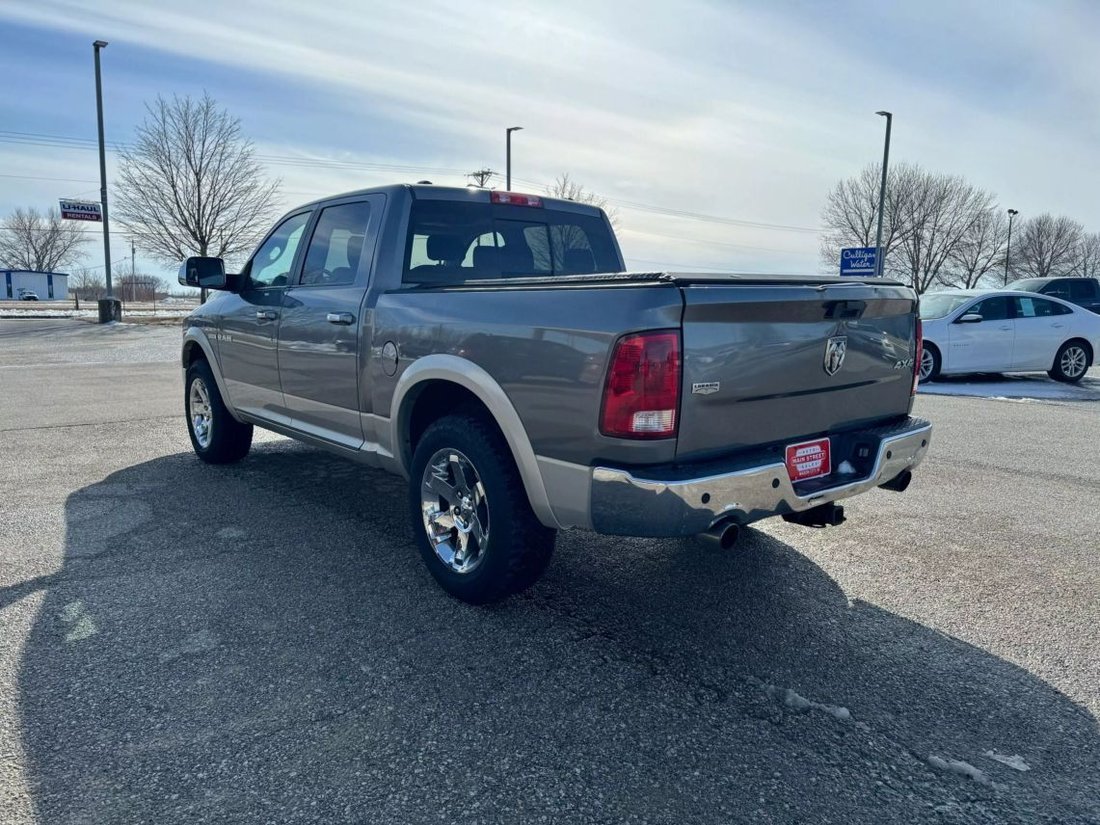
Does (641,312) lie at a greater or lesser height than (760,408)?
greater

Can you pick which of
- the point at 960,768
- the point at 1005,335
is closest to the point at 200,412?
the point at 960,768

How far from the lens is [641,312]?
2.78m

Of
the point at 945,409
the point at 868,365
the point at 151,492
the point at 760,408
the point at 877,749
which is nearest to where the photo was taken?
the point at 877,749

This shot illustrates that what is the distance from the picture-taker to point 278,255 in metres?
5.34

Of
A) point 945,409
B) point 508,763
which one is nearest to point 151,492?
point 508,763

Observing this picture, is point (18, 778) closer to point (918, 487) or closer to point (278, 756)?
point (278, 756)

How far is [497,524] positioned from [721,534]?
915mm

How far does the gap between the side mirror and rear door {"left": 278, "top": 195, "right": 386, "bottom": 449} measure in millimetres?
783

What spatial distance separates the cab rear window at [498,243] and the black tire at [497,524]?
110 cm

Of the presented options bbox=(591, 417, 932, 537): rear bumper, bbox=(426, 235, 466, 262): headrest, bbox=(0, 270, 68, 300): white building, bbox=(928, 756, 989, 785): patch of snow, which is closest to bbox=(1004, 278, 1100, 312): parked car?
bbox=(426, 235, 466, 262): headrest

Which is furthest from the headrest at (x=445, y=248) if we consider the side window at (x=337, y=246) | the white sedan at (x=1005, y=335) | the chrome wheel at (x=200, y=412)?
the white sedan at (x=1005, y=335)

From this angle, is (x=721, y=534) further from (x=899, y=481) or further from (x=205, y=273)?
(x=205, y=273)

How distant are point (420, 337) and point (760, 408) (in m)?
1.57

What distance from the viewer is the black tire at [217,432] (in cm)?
611
